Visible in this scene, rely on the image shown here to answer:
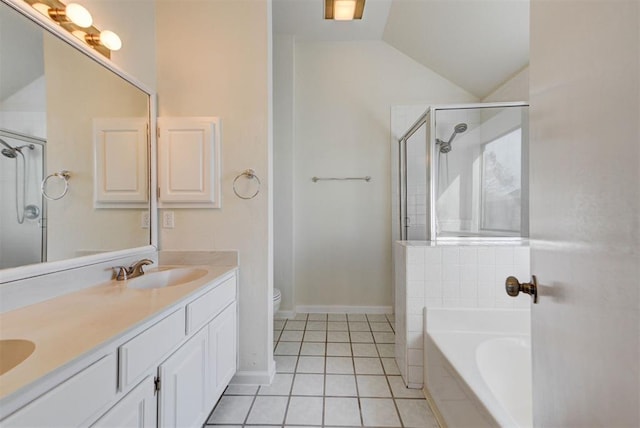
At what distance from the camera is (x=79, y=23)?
4.06ft

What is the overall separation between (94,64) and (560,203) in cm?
200

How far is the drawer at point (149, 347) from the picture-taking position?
852 mm

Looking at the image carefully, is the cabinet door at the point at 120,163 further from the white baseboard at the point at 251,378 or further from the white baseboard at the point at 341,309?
the white baseboard at the point at 341,309

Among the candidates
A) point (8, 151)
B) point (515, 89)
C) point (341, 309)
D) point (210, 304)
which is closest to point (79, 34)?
point (8, 151)

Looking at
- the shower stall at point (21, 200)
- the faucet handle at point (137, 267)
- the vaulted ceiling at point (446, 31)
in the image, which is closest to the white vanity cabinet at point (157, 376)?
the faucet handle at point (137, 267)

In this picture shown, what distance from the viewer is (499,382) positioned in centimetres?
143

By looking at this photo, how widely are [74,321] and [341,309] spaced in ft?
8.15

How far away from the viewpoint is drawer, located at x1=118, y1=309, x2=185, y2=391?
852 millimetres

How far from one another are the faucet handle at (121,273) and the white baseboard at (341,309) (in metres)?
1.90

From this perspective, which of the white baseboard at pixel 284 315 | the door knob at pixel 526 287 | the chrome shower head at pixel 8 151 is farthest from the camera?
the white baseboard at pixel 284 315

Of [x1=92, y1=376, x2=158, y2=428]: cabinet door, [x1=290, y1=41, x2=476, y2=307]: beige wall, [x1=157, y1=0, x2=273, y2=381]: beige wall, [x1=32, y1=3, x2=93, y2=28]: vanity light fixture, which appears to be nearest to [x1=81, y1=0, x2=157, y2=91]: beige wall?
[x1=157, y1=0, x2=273, y2=381]: beige wall

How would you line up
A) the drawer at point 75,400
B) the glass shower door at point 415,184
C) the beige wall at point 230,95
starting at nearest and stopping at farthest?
the drawer at point 75,400, the beige wall at point 230,95, the glass shower door at point 415,184

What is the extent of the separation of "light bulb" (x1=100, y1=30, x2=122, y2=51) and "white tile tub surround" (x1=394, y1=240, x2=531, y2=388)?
1989 millimetres

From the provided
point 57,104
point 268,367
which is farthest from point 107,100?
point 268,367
